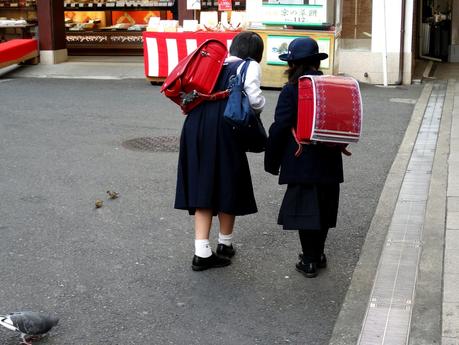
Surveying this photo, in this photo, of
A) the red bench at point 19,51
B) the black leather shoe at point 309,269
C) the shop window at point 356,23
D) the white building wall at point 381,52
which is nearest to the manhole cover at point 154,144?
the black leather shoe at point 309,269

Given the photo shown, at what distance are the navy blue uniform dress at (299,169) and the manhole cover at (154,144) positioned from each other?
3.96 metres

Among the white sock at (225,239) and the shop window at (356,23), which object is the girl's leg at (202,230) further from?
the shop window at (356,23)

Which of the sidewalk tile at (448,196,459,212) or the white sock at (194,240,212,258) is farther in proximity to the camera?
the sidewalk tile at (448,196,459,212)

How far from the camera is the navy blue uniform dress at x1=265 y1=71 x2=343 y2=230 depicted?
15.1ft

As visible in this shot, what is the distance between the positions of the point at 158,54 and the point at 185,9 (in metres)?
2.15

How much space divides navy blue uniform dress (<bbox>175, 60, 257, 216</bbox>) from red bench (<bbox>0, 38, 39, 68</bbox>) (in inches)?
466

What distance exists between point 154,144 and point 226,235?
390 centimetres

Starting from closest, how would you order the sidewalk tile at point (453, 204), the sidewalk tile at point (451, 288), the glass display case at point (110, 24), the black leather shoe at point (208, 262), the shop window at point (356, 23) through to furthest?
the sidewalk tile at point (451, 288) < the black leather shoe at point (208, 262) < the sidewalk tile at point (453, 204) < the shop window at point (356, 23) < the glass display case at point (110, 24)

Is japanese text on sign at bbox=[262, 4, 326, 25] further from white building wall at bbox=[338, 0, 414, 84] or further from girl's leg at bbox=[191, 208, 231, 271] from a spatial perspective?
girl's leg at bbox=[191, 208, 231, 271]

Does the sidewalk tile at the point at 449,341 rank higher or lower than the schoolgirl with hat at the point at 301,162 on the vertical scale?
lower

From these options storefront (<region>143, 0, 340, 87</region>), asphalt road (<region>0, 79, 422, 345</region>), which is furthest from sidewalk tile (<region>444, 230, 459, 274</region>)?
storefront (<region>143, 0, 340, 87</region>)

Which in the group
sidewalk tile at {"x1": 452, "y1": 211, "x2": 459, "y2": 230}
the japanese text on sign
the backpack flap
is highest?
the japanese text on sign

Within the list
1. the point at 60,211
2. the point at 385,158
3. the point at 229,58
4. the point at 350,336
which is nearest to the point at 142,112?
the point at 385,158

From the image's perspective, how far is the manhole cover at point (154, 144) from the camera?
28.2 ft
